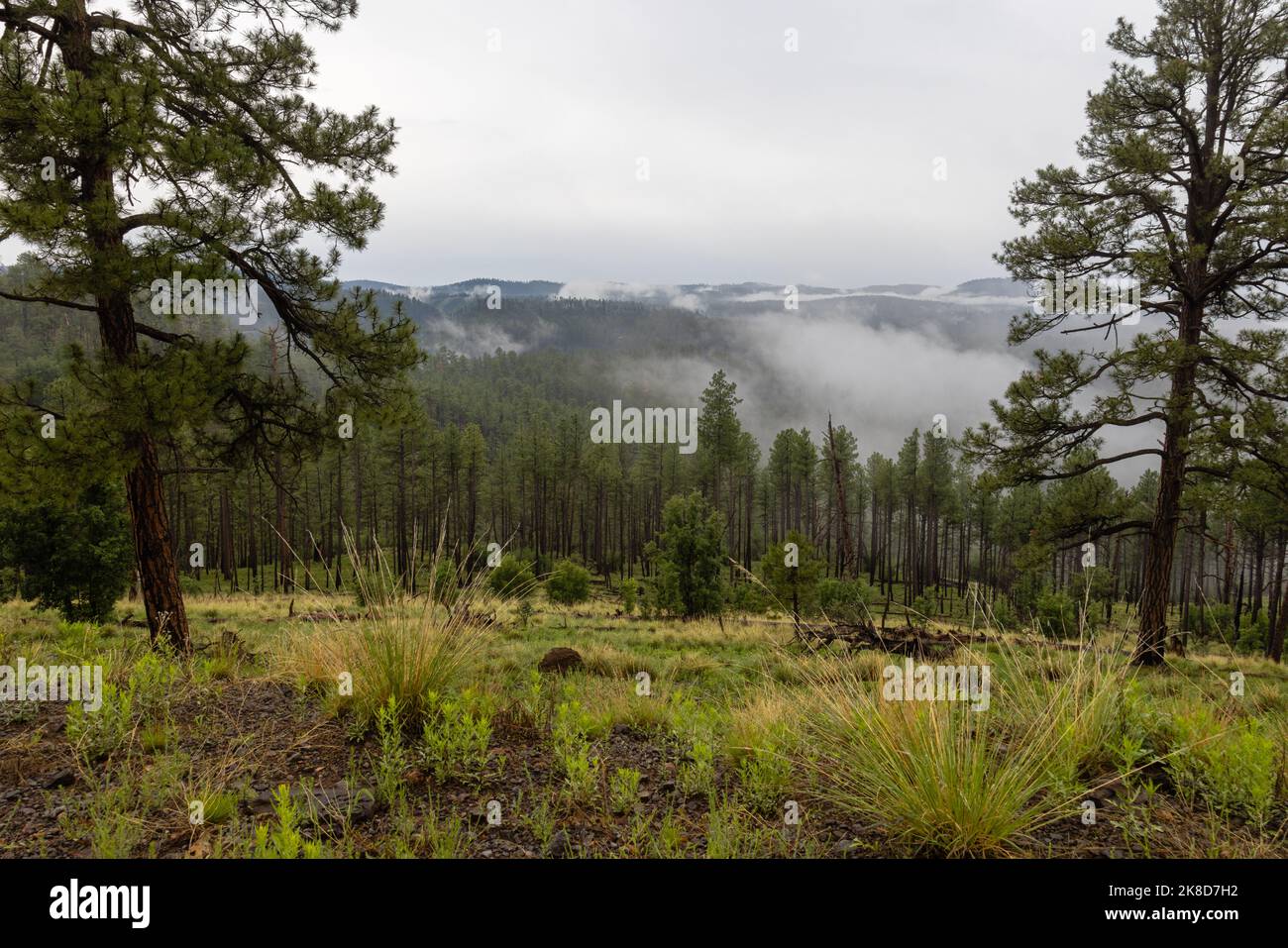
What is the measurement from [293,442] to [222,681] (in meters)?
4.42

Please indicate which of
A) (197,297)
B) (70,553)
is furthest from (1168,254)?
(70,553)

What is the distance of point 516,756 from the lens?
12.3 feet

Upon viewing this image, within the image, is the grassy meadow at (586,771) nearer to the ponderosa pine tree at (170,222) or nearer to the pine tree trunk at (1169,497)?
the ponderosa pine tree at (170,222)

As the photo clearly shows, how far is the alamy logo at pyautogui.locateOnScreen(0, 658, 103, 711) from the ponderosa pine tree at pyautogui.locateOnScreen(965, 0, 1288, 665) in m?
14.0

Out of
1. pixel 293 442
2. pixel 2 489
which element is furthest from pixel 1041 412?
pixel 2 489

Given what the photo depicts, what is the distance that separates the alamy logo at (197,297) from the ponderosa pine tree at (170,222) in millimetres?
119

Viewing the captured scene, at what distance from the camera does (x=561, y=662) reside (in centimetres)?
891

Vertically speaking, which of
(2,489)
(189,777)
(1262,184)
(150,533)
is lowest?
(189,777)

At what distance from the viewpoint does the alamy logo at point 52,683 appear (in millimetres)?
4355

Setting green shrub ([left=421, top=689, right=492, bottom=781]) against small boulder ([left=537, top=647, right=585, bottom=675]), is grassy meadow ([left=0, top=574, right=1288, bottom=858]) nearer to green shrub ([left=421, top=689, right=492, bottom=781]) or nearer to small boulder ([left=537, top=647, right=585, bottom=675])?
green shrub ([left=421, top=689, right=492, bottom=781])

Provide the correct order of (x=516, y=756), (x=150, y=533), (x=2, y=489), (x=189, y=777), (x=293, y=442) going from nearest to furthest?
(x=189, y=777) < (x=516, y=756) < (x=2, y=489) < (x=150, y=533) < (x=293, y=442)
